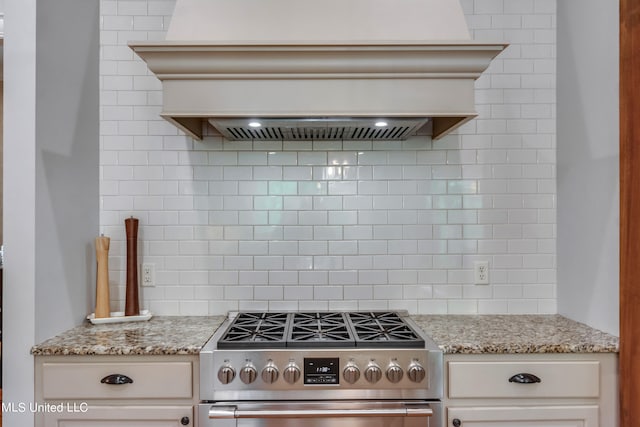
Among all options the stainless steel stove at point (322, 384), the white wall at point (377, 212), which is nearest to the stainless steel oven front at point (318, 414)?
the stainless steel stove at point (322, 384)

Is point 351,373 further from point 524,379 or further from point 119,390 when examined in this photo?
point 119,390

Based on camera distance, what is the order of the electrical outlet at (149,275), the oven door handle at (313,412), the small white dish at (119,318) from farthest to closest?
1. the electrical outlet at (149,275)
2. the small white dish at (119,318)
3. the oven door handle at (313,412)

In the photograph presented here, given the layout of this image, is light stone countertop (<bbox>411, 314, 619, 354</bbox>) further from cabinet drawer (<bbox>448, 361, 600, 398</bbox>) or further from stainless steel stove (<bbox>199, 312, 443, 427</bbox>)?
stainless steel stove (<bbox>199, 312, 443, 427</bbox>)

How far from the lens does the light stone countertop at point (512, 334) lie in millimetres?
1581

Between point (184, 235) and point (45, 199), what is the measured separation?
614 mm

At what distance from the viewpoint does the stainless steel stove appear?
1.52 m

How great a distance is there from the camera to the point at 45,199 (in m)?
1.68

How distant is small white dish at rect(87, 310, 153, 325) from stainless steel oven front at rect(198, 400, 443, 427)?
2.06 ft

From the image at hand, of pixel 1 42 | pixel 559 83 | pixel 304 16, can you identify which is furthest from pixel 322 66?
pixel 1 42

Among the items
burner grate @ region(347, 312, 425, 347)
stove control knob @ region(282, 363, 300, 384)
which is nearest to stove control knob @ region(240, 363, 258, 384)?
stove control knob @ region(282, 363, 300, 384)

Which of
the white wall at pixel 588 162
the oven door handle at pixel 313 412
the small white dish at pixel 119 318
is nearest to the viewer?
the oven door handle at pixel 313 412

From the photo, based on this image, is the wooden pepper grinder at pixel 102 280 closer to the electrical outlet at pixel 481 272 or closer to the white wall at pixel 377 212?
the white wall at pixel 377 212

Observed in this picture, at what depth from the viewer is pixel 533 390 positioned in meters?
1.59

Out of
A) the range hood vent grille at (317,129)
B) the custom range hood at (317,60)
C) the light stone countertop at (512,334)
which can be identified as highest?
the custom range hood at (317,60)
